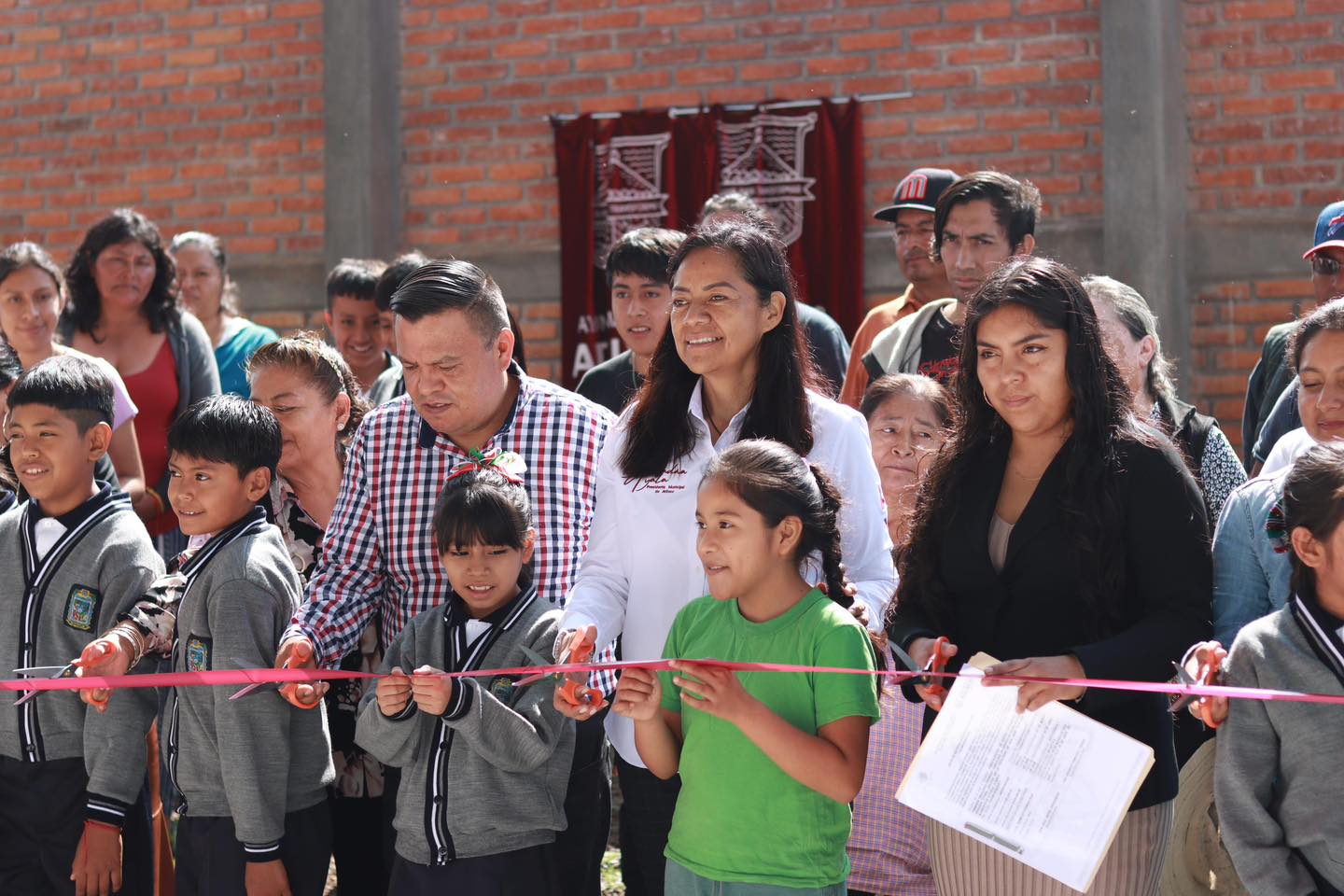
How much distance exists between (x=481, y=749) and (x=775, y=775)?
725mm

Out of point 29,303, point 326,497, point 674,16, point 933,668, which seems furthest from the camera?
point 674,16

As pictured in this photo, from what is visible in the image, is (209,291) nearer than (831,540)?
No

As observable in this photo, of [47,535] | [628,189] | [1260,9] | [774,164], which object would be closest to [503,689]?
[47,535]

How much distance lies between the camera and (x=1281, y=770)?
102 inches

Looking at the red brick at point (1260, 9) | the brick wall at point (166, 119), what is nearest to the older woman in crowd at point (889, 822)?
the red brick at point (1260, 9)

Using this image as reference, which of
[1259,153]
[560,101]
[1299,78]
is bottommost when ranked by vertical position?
[1259,153]

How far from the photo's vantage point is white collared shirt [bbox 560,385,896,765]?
3033 mm

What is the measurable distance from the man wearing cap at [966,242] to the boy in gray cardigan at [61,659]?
8.25 feet

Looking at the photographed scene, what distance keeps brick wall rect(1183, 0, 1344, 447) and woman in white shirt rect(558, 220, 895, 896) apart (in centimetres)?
453

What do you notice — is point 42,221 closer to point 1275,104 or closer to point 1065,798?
point 1275,104

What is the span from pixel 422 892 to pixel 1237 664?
5.78 feet

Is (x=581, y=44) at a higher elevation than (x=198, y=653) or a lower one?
higher

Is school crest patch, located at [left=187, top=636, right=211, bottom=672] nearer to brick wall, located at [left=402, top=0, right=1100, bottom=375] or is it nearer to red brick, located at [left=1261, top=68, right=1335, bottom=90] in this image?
brick wall, located at [left=402, top=0, right=1100, bottom=375]

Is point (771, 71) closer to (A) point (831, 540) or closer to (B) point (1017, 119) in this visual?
(B) point (1017, 119)
